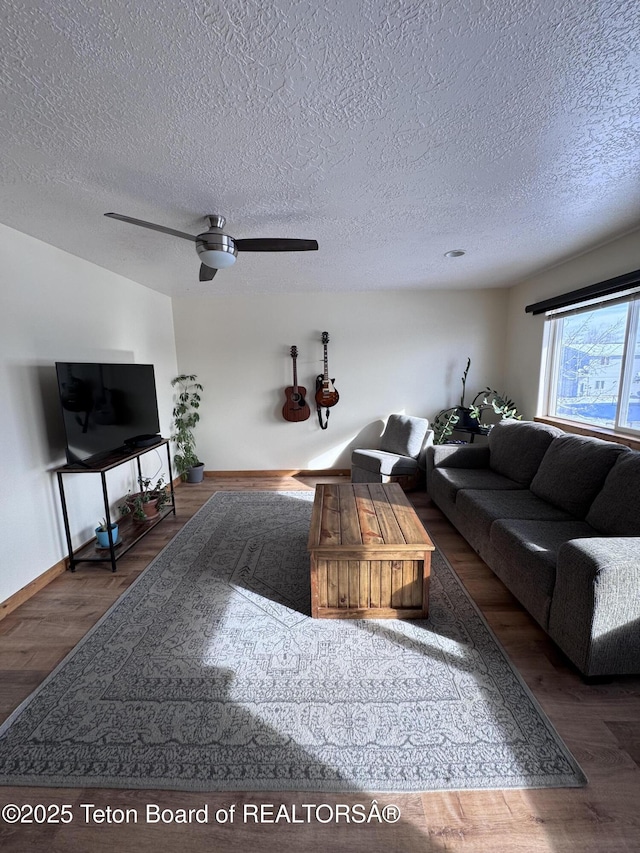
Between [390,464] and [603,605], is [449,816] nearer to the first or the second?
[603,605]

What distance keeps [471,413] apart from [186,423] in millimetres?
3448

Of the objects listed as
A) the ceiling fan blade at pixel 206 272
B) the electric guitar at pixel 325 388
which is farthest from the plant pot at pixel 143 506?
the electric guitar at pixel 325 388

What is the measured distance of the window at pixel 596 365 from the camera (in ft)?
8.36

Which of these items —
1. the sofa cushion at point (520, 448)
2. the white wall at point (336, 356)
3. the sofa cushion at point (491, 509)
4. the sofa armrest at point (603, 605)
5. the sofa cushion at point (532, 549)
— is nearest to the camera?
the sofa armrest at point (603, 605)

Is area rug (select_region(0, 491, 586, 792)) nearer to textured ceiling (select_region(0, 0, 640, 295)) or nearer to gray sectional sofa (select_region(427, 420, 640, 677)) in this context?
gray sectional sofa (select_region(427, 420, 640, 677))

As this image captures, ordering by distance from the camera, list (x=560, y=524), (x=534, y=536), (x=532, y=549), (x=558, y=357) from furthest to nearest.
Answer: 1. (x=558, y=357)
2. (x=560, y=524)
3. (x=534, y=536)
4. (x=532, y=549)

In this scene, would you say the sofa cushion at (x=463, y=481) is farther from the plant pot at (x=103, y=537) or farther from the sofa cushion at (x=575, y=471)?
the plant pot at (x=103, y=537)

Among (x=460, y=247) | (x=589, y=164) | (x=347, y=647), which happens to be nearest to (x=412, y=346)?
(x=460, y=247)

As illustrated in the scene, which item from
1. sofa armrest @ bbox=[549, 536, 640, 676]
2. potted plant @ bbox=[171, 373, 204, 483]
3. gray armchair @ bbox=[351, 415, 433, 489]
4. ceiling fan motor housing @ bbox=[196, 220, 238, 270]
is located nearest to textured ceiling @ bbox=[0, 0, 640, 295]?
ceiling fan motor housing @ bbox=[196, 220, 238, 270]

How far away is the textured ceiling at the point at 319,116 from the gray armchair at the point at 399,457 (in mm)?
2055

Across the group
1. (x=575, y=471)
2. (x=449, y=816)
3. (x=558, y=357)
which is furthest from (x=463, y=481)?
(x=449, y=816)

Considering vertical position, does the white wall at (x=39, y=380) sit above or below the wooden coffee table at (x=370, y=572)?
above

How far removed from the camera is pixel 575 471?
224 centimetres

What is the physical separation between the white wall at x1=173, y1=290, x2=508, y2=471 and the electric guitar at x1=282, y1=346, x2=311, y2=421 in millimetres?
93
